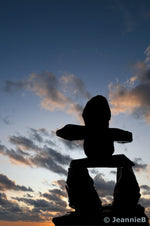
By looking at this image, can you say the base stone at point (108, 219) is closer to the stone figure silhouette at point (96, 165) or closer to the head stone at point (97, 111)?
the stone figure silhouette at point (96, 165)

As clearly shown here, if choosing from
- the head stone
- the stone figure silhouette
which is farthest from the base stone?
the head stone

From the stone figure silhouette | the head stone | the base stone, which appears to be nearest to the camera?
the base stone

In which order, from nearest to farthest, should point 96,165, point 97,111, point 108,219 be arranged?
1. point 108,219
2. point 96,165
3. point 97,111

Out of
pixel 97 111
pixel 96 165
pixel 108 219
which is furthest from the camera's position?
pixel 97 111

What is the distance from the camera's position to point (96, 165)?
815 cm

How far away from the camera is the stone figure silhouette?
755cm

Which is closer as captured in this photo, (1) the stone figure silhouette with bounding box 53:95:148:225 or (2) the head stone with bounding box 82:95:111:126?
(1) the stone figure silhouette with bounding box 53:95:148:225

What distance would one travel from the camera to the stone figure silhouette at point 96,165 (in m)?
7.55

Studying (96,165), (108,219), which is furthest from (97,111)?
(108,219)

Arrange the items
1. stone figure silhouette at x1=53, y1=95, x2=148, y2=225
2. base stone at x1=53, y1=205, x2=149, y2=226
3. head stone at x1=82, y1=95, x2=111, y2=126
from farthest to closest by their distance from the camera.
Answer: head stone at x1=82, y1=95, x2=111, y2=126 < stone figure silhouette at x1=53, y1=95, x2=148, y2=225 < base stone at x1=53, y1=205, x2=149, y2=226

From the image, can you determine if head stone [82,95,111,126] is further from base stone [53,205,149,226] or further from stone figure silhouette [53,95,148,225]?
base stone [53,205,149,226]

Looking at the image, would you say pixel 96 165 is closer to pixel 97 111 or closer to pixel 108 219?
pixel 108 219

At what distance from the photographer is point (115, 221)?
7.11 m

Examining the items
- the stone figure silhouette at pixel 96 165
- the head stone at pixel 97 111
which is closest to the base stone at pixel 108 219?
the stone figure silhouette at pixel 96 165
